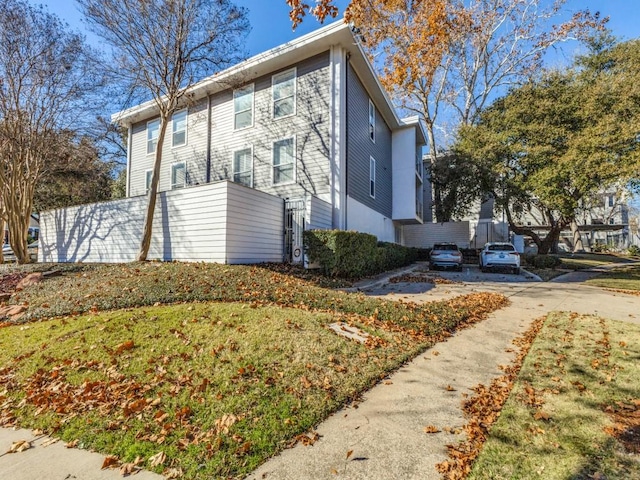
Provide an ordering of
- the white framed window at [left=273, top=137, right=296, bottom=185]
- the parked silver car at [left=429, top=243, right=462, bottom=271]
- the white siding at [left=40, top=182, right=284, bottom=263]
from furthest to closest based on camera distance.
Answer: the parked silver car at [left=429, top=243, right=462, bottom=271], the white framed window at [left=273, top=137, right=296, bottom=185], the white siding at [left=40, top=182, right=284, bottom=263]

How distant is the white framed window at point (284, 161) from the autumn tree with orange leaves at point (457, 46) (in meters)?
11.4

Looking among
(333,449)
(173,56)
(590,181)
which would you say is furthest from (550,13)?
(333,449)

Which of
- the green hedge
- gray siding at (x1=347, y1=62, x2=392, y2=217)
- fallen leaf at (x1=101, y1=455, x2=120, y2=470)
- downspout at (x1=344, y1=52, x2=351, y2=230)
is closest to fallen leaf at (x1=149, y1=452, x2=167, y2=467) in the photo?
fallen leaf at (x1=101, y1=455, x2=120, y2=470)

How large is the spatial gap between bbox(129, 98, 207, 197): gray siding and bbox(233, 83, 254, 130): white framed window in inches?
73.6

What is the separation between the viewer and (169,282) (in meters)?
6.85

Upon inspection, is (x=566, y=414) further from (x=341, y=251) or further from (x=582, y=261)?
(x=582, y=261)

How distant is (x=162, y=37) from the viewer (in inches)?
399

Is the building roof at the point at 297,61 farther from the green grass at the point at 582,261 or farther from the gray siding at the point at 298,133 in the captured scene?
the green grass at the point at 582,261

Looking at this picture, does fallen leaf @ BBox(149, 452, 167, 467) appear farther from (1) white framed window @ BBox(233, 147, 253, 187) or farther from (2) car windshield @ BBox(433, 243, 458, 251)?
(2) car windshield @ BBox(433, 243, 458, 251)

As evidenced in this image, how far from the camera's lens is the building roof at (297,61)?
1151 centimetres

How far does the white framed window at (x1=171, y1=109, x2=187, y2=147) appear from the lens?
1603cm

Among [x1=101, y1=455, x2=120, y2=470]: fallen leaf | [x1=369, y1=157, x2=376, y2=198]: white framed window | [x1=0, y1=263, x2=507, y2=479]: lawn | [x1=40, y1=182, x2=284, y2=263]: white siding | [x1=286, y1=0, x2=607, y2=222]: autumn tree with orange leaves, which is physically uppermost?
[x1=286, y1=0, x2=607, y2=222]: autumn tree with orange leaves

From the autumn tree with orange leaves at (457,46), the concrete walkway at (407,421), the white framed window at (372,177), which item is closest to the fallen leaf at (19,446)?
the concrete walkway at (407,421)

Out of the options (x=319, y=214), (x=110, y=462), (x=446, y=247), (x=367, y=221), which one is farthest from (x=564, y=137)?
(x=110, y=462)
